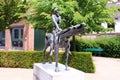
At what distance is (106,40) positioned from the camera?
1142 inches

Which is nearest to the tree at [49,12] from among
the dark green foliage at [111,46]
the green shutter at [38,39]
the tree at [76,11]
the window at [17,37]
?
the tree at [76,11]

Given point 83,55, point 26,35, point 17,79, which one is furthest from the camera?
point 26,35

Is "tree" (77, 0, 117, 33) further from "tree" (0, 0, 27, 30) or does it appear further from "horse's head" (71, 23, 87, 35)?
"horse's head" (71, 23, 87, 35)

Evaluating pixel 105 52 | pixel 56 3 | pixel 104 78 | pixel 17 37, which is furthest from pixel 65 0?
pixel 17 37

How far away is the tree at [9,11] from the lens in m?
22.1

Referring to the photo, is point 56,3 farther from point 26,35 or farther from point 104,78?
point 26,35

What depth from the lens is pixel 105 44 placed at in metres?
28.5

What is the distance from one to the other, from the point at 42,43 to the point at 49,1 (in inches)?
482

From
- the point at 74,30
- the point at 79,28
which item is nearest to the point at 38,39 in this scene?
the point at 74,30

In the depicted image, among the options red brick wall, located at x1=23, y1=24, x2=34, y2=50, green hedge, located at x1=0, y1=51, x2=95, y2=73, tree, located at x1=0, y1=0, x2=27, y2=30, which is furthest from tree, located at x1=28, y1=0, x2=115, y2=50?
red brick wall, located at x1=23, y1=24, x2=34, y2=50

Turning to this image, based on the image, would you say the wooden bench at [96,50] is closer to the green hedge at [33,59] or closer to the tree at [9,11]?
the tree at [9,11]

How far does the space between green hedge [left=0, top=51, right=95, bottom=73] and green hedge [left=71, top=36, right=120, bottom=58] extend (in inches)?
431

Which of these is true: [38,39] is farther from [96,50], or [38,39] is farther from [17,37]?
[96,50]

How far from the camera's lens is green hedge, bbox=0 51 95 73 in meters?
17.0
